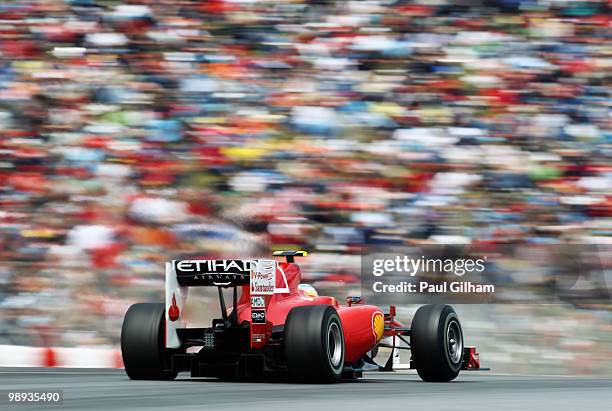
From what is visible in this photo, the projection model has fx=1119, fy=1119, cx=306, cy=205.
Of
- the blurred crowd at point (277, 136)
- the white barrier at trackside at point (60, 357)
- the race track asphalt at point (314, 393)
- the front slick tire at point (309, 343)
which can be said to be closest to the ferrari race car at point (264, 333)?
the front slick tire at point (309, 343)

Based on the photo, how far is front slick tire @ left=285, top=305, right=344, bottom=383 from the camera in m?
8.40

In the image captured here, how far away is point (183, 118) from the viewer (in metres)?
15.2

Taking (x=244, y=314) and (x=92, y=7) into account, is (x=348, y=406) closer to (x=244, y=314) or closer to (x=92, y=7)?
(x=244, y=314)

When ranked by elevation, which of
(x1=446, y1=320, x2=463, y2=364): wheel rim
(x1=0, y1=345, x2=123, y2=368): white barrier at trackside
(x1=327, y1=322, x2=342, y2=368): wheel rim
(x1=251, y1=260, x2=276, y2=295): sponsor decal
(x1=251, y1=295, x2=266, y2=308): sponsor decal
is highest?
(x1=251, y1=260, x2=276, y2=295): sponsor decal

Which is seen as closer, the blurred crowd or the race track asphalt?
the race track asphalt

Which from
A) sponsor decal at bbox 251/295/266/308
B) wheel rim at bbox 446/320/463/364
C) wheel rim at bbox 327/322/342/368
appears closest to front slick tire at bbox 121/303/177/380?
sponsor decal at bbox 251/295/266/308

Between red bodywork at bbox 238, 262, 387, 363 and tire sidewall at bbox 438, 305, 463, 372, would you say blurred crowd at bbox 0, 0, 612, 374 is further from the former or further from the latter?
tire sidewall at bbox 438, 305, 463, 372

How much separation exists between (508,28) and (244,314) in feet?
25.8

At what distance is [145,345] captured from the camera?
910cm

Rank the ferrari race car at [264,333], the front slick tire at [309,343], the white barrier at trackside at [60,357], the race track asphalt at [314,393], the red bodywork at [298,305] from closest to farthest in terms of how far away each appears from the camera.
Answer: the race track asphalt at [314,393]
the front slick tire at [309,343]
the ferrari race car at [264,333]
the red bodywork at [298,305]
the white barrier at trackside at [60,357]

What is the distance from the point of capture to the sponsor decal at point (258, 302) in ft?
29.0

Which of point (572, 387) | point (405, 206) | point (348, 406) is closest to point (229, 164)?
point (405, 206)

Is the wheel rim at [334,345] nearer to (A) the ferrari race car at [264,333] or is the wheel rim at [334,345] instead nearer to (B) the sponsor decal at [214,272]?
(A) the ferrari race car at [264,333]

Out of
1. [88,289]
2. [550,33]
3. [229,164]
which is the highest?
[550,33]
